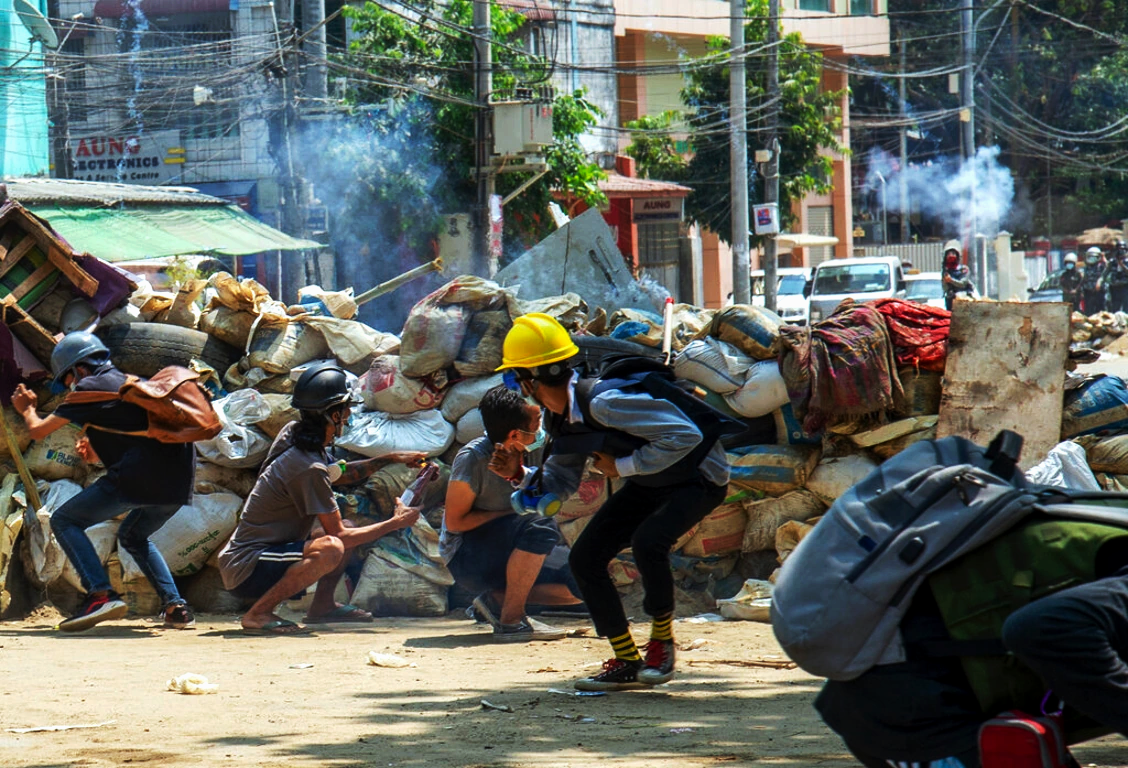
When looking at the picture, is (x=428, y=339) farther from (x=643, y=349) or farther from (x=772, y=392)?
(x=772, y=392)

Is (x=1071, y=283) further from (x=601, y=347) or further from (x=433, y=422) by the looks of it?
(x=601, y=347)

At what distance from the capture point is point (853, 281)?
77.2ft

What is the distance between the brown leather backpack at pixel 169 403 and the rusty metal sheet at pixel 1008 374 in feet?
11.9

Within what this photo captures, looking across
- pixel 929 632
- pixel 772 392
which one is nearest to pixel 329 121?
pixel 772 392

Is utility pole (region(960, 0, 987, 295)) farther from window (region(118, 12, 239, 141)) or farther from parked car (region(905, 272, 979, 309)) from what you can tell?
window (region(118, 12, 239, 141))

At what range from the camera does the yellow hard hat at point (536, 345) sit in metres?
4.64

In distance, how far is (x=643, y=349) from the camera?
22.3 feet

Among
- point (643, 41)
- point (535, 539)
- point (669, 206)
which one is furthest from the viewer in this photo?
point (643, 41)

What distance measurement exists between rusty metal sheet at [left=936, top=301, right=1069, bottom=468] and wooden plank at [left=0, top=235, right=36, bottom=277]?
513 cm

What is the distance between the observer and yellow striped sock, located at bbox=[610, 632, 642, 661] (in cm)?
491

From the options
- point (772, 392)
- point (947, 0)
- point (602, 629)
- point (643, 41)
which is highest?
point (947, 0)

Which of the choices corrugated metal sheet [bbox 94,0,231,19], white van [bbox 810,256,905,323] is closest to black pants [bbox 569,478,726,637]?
white van [bbox 810,256,905,323]

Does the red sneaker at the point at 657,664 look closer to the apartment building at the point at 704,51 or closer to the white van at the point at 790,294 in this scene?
the white van at the point at 790,294

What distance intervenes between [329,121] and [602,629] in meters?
18.1
